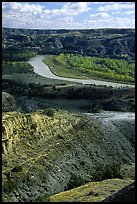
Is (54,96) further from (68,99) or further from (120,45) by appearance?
(120,45)

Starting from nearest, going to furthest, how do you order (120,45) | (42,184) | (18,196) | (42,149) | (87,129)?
(18,196)
(42,184)
(42,149)
(87,129)
(120,45)

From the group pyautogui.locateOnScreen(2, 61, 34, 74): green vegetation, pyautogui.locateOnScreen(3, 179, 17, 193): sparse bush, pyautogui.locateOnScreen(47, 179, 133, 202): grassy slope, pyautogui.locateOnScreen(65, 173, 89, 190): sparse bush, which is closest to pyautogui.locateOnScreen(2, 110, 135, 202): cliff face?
pyautogui.locateOnScreen(3, 179, 17, 193): sparse bush

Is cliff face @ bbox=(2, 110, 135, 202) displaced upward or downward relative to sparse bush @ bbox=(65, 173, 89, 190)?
upward

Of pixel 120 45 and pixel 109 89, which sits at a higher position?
pixel 120 45

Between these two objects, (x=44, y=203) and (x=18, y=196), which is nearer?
(x=44, y=203)

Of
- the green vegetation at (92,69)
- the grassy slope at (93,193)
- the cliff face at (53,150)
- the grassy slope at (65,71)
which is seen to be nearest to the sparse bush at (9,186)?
the cliff face at (53,150)

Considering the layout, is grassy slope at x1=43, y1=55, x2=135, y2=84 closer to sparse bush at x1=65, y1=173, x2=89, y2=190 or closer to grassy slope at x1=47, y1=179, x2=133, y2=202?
sparse bush at x1=65, y1=173, x2=89, y2=190

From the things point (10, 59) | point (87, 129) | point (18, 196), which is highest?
point (10, 59)

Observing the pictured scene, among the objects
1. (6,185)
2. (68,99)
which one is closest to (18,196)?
(6,185)
